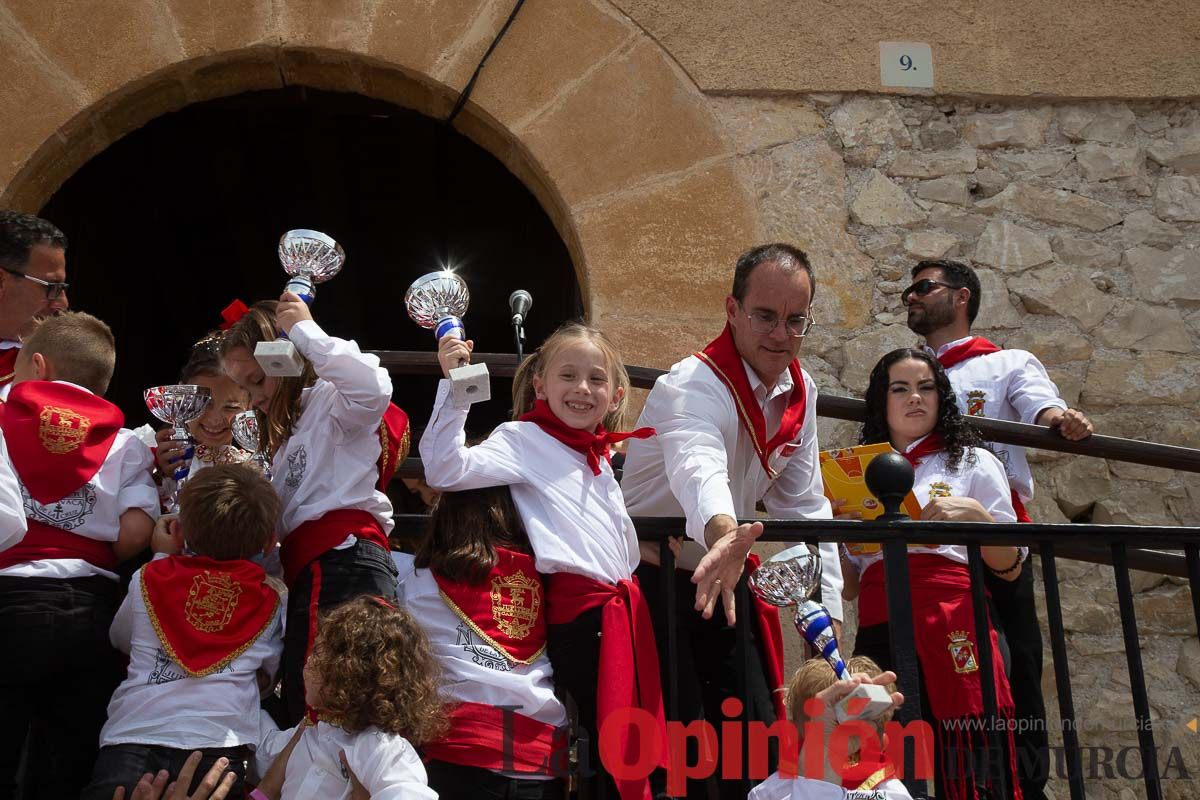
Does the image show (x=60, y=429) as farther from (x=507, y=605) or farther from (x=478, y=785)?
(x=478, y=785)

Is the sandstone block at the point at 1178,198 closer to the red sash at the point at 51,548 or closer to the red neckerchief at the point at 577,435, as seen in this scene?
the red neckerchief at the point at 577,435

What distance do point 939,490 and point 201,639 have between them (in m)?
2.02

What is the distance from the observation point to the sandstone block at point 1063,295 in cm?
527

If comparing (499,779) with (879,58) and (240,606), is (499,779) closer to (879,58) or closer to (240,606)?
(240,606)

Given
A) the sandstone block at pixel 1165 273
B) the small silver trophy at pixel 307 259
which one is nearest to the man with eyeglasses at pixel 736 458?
the small silver trophy at pixel 307 259

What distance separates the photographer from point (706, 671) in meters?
3.12

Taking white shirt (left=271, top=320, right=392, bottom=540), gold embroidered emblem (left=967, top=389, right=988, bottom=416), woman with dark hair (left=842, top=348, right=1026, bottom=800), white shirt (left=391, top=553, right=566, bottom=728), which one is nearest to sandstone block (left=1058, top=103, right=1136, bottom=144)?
gold embroidered emblem (left=967, top=389, right=988, bottom=416)

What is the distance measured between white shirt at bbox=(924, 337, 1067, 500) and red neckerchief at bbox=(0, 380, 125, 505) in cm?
260

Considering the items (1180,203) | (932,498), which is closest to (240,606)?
(932,498)

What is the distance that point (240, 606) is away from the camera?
2842mm

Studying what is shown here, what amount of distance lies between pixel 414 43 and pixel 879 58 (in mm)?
1907

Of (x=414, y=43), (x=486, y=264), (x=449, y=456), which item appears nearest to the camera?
(x=449, y=456)

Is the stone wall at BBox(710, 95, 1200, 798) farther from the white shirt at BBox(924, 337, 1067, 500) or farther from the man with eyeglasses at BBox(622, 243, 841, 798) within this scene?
the man with eyeglasses at BBox(622, 243, 841, 798)

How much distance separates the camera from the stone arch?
200 inches
